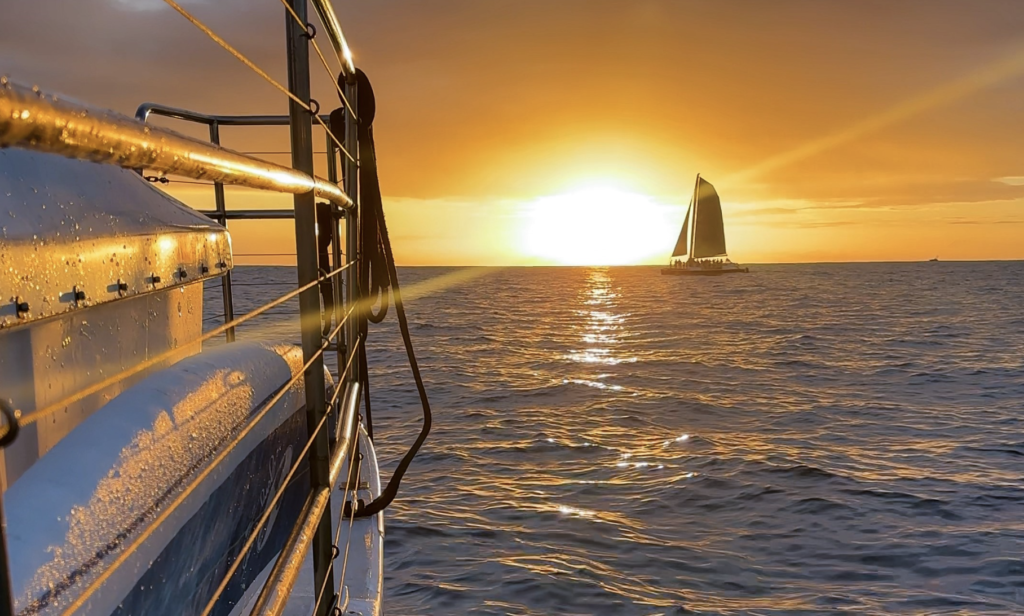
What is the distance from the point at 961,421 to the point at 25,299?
45.1 ft

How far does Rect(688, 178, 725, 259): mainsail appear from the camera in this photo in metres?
75.2

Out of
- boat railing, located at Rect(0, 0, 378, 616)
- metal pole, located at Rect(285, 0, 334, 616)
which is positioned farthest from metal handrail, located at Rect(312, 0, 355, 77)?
metal pole, located at Rect(285, 0, 334, 616)

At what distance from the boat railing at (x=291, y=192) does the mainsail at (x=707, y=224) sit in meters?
74.2

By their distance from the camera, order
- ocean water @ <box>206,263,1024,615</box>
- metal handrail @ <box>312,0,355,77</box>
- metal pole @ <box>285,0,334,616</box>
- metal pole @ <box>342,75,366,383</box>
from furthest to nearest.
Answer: ocean water @ <box>206,263,1024,615</box> < metal pole @ <box>342,75,366,383</box> < metal handrail @ <box>312,0,355,77</box> < metal pole @ <box>285,0,334,616</box>

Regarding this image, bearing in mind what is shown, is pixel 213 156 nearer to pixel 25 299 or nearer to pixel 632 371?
pixel 25 299

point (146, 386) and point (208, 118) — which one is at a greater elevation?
point (208, 118)

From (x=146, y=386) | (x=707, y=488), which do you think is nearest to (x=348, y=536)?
(x=146, y=386)

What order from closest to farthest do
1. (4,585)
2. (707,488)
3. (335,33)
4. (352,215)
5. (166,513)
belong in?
(4,585), (166,513), (335,33), (352,215), (707,488)

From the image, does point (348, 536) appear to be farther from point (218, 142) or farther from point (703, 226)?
point (703, 226)

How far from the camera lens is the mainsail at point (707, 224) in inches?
2960

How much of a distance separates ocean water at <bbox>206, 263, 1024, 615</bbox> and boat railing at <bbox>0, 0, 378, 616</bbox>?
0.67m

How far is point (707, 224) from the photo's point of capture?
254 ft

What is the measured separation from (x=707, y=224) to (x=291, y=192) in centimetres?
7933

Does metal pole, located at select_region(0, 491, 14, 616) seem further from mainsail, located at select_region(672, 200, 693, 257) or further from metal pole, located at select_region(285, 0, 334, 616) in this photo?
mainsail, located at select_region(672, 200, 693, 257)
